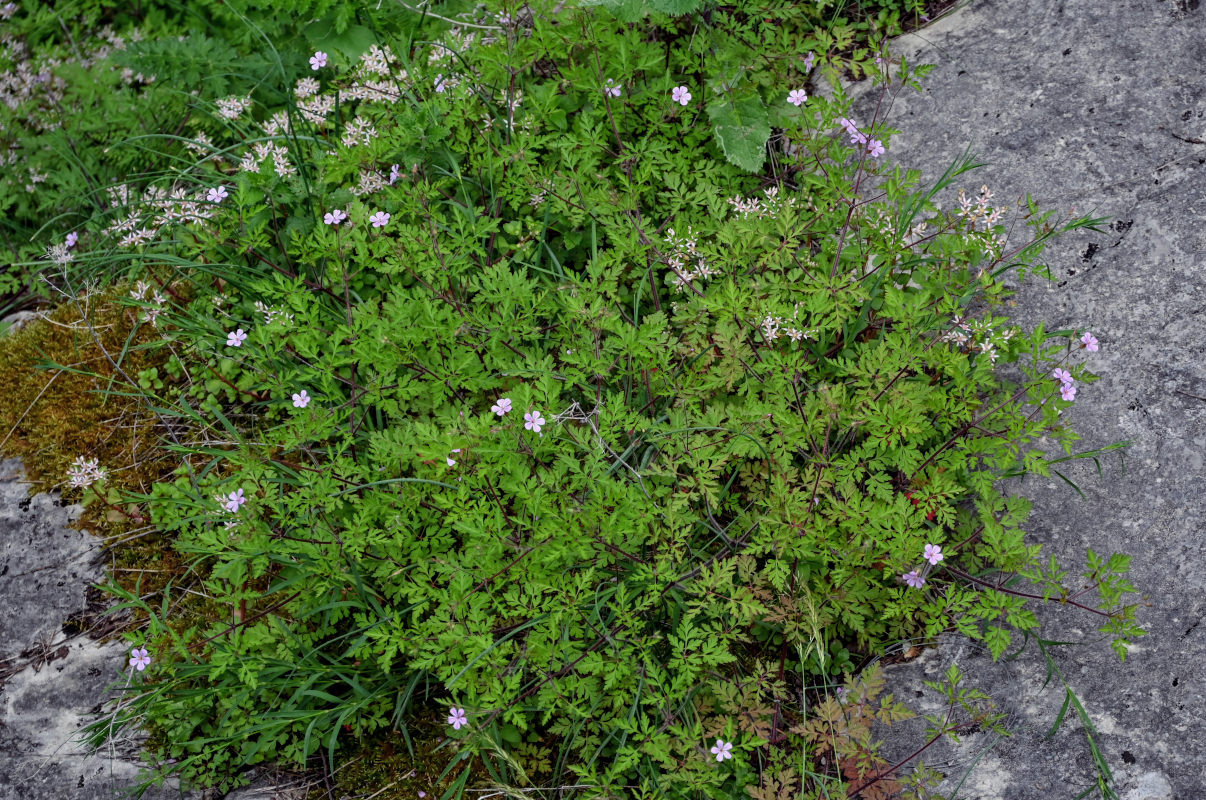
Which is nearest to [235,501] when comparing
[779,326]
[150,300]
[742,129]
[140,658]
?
[140,658]

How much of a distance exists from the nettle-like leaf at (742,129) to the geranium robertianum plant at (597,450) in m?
0.02

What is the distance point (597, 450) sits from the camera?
3.17 metres

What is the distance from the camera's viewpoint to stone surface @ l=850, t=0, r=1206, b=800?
2895 millimetres

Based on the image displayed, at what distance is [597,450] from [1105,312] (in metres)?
2.42

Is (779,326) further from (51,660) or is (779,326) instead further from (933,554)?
(51,660)

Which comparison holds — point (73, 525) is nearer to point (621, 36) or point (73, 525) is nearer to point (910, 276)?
point (621, 36)

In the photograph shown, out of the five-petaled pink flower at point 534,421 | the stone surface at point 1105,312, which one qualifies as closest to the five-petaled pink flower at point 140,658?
the five-petaled pink flower at point 534,421

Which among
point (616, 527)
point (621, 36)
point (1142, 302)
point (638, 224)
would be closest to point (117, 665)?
point (616, 527)

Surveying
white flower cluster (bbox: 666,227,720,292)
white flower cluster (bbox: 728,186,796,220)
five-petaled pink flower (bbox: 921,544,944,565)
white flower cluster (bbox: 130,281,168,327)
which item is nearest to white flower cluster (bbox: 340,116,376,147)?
white flower cluster (bbox: 130,281,168,327)

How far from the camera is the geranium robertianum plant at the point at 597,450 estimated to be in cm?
301

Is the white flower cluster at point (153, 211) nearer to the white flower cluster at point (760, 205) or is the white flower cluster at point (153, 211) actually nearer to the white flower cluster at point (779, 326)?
the white flower cluster at point (760, 205)

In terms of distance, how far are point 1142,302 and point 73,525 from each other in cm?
518

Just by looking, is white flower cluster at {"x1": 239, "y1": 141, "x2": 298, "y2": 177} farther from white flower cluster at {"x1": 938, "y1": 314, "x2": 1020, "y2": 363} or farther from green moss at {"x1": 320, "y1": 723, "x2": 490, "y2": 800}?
white flower cluster at {"x1": 938, "y1": 314, "x2": 1020, "y2": 363}

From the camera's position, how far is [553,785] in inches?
121
